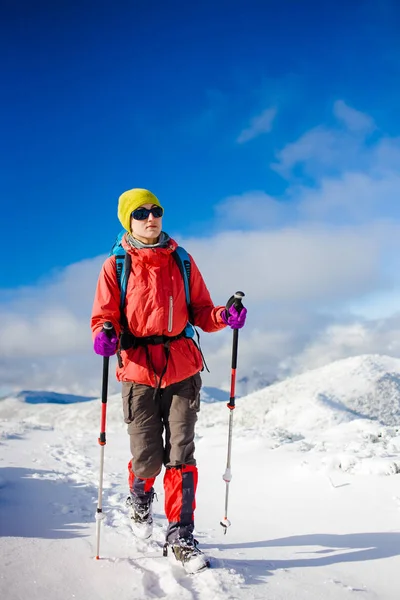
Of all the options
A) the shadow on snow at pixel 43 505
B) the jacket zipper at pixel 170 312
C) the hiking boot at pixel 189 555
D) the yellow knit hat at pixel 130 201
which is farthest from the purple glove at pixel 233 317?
the shadow on snow at pixel 43 505

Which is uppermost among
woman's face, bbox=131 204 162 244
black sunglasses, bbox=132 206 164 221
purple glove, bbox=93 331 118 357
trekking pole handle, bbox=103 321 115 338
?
black sunglasses, bbox=132 206 164 221

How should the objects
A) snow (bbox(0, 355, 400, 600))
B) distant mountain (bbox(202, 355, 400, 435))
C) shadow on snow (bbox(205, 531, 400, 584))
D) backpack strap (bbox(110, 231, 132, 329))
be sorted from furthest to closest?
1. distant mountain (bbox(202, 355, 400, 435))
2. backpack strap (bbox(110, 231, 132, 329))
3. shadow on snow (bbox(205, 531, 400, 584))
4. snow (bbox(0, 355, 400, 600))

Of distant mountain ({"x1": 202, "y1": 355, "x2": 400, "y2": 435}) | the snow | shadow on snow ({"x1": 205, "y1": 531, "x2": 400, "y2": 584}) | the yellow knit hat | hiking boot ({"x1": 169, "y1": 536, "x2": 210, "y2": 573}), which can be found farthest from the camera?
distant mountain ({"x1": 202, "y1": 355, "x2": 400, "y2": 435})

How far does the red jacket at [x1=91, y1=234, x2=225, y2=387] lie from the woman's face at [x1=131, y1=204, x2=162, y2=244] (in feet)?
0.66

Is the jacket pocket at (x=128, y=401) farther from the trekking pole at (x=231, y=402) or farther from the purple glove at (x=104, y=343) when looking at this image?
the trekking pole at (x=231, y=402)

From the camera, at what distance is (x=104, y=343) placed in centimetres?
457

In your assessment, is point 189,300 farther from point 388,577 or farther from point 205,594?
point 388,577

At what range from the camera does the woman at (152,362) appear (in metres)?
4.79

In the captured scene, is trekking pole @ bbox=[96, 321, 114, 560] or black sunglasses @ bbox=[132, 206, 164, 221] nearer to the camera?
trekking pole @ bbox=[96, 321, 114, 560]

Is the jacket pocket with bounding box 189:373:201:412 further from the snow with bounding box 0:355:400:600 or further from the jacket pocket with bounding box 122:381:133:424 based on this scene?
the snow with bounding box 0:355:400:600

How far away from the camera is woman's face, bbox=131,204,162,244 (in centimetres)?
509

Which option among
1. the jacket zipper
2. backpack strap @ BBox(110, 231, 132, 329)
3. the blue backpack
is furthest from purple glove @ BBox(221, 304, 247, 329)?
backpack strap @ BBox(110, 231, 132, 329)

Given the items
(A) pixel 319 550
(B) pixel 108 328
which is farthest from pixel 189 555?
(B) pixel 108 328

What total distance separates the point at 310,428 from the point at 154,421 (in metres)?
13.4
